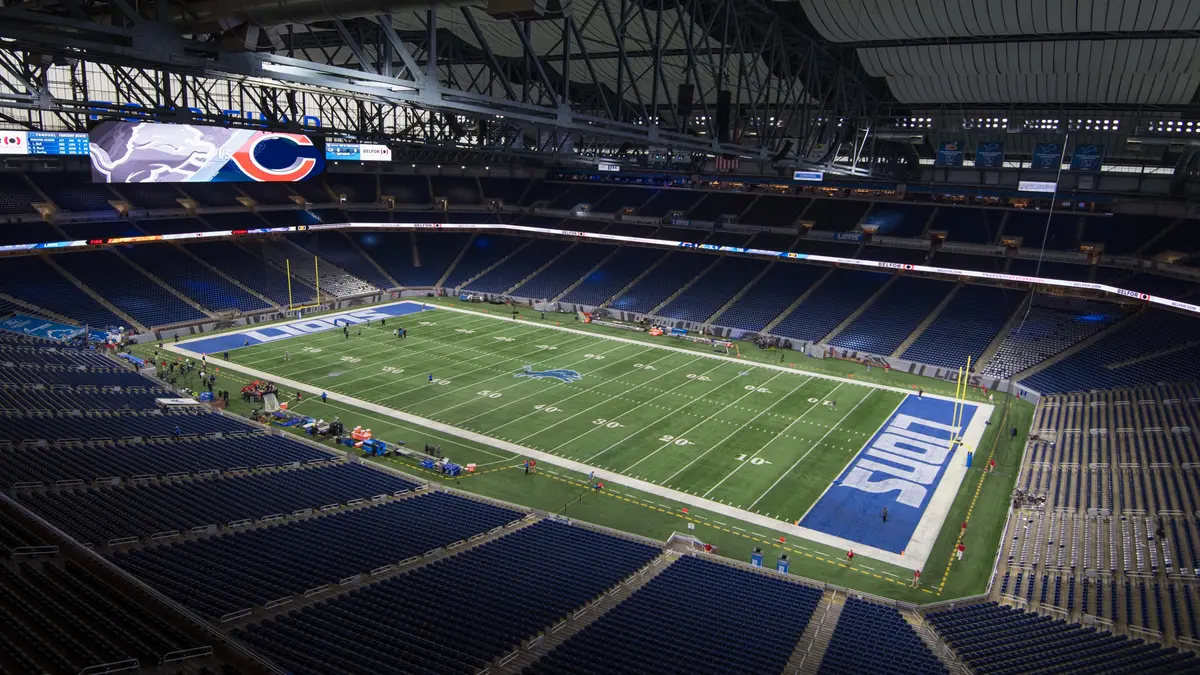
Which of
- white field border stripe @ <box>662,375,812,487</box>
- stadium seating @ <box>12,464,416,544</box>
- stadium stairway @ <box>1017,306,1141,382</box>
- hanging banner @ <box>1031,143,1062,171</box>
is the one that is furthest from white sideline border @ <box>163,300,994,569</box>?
hanging banner @ <box>1031,143,1062,171</box>

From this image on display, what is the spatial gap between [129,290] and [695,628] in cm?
4626

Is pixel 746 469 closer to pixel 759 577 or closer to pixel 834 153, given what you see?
pixel 759 577

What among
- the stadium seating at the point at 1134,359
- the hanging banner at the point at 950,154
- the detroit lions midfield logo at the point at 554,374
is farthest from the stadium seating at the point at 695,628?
the hanging banner at the point at 950,154

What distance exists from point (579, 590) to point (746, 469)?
1233cm

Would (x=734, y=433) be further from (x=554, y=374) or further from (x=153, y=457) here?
(x=153, y=457)

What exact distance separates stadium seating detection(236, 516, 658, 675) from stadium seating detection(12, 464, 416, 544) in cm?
555

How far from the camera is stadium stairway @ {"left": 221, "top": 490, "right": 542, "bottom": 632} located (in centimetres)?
1461

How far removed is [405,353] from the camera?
143 ft

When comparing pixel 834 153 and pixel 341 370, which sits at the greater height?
pixel 834 153

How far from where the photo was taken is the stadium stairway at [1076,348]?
1577 inches

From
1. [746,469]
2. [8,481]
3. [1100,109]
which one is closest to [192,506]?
[8,481]

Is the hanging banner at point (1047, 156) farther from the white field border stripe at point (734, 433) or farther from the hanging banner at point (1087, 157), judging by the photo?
the white field border stripe at point (734, 433)

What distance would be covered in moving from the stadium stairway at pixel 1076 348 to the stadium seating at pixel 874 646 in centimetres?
2697

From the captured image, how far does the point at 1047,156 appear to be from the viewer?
35156 millimetres
